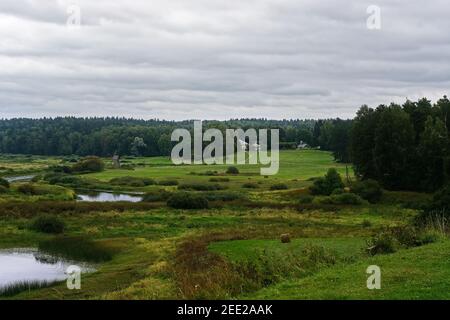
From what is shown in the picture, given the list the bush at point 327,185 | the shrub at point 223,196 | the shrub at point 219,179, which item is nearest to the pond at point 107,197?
the shrub at point 223,196

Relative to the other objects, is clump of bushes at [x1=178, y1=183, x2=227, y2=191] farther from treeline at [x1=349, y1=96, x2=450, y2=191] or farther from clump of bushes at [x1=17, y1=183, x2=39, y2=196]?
clump of bushes at [x1=17, y1=183, x2=39, y2=196]

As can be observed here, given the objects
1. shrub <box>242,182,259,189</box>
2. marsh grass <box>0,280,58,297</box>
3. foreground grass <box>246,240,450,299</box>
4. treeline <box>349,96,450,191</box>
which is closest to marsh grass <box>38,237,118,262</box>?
marsh grass <box>0,280,58,297</box>

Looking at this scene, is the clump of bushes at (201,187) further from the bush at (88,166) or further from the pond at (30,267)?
the bush at (88,166)

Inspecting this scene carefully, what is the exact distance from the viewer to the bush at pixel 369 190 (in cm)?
7331

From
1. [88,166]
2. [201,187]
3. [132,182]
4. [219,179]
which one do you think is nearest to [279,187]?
[201,187]

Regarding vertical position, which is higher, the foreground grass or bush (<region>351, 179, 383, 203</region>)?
the foreground grass

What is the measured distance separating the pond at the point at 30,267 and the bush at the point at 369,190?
45393 mm

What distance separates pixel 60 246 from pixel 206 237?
10.8 metres

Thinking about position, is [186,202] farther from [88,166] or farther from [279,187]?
[88,166]

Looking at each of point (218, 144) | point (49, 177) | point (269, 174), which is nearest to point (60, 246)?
point (49, 177)

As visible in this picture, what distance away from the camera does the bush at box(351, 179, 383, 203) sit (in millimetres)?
73312

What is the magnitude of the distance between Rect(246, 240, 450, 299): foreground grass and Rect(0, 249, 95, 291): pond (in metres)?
16.7

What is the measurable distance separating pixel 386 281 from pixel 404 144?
64.2 m
